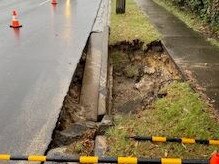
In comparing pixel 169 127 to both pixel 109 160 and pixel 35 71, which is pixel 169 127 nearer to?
pixel 109 160

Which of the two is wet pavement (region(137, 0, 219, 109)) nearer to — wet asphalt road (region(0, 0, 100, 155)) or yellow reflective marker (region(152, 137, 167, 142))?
yellow reflective marker (region(152, 137, 167, 142))

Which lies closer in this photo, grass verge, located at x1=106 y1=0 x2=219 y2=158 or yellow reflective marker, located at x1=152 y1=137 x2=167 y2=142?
grass verge, located at x1=106 y1=0 x2=219 y2=158

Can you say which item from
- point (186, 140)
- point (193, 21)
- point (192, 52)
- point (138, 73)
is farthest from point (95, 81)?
point (193, 21)

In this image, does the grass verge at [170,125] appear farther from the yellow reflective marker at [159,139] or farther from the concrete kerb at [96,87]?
the concrete kerb at [96,87]

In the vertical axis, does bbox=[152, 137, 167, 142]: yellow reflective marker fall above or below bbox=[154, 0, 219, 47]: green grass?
below

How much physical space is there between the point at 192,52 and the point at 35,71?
3.83 m

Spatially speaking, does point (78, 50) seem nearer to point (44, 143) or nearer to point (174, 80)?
point (174, 80)

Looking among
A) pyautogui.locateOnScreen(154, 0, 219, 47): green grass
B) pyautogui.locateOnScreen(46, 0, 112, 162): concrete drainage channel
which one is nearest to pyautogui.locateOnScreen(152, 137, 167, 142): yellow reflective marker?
pyautogui.locateOnScreen(46, 0, 112, 162): concrete drainage channel

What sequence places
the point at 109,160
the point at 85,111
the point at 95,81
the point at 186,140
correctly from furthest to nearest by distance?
the point at 95,81
the point at 85,111
the point at 186,140
the point at 109,160

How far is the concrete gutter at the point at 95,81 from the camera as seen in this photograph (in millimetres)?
7002

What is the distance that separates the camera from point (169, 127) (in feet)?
18.6

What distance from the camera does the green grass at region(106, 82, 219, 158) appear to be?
199 inches

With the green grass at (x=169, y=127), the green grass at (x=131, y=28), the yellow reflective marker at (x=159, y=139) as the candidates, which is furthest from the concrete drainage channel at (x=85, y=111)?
the yellow reflective marker at (x=159, y=139)

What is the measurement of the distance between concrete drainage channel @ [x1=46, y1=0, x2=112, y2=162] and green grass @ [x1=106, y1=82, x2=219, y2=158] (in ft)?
0.89
